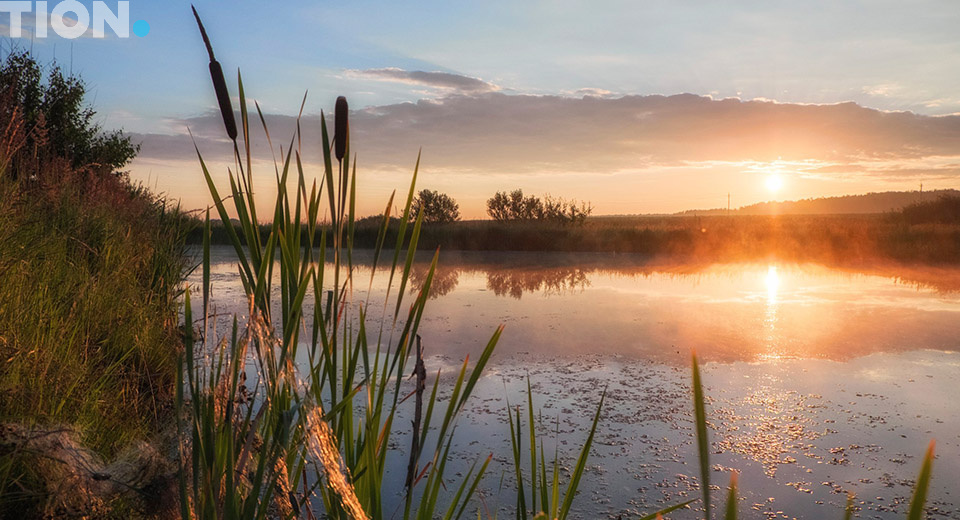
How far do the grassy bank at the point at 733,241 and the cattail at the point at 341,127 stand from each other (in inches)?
460

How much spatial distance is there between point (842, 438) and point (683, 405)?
862 millimetres

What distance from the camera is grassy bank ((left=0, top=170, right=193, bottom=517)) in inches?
68.4

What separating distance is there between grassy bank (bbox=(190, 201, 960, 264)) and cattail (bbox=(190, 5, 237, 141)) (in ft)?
38.3

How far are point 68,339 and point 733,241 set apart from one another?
15.8 m

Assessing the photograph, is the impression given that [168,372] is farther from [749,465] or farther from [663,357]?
[663,357]

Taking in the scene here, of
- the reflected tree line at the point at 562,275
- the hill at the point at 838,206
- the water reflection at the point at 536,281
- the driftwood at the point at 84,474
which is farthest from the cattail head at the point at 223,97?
the hill at the point at 838,206

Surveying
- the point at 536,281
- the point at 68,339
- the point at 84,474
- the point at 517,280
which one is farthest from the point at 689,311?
the point at 84,474

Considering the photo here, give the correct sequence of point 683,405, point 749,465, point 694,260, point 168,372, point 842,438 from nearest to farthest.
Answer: point 749,465
point 842,438
point 168,372
point 683,405
point 694,260

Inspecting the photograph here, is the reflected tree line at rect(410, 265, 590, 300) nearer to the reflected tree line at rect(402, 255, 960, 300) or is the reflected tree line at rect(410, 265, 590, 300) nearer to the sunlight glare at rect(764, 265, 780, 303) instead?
the reflected tree line at rect(402, 255, 960, 300)

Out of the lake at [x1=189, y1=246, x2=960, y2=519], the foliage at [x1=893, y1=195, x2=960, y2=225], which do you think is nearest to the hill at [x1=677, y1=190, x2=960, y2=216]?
the foliage at [x1=893, y1=195, x2=960, y2=225]

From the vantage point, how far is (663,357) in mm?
5062

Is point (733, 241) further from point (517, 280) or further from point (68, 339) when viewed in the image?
point (68, 339)

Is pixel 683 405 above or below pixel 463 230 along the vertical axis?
below

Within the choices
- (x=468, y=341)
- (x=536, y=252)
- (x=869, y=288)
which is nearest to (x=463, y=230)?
(x=536, y=252)
